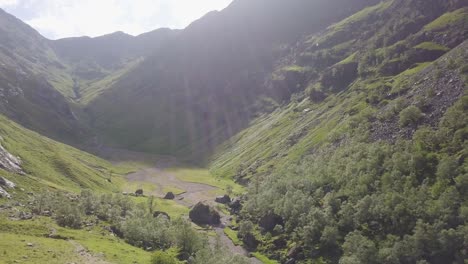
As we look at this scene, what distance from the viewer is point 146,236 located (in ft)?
372

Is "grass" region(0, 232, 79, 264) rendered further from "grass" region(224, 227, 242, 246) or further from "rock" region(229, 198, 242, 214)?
"rock" region(229, 198, 242, 214)

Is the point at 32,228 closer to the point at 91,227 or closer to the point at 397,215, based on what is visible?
the point at 91,227

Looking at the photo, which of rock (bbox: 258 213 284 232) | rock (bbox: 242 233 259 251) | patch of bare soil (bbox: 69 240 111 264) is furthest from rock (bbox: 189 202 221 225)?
patch of bare soil (bbox: 69 240 111 264)

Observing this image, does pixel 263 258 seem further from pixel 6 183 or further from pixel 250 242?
pixel 6 183

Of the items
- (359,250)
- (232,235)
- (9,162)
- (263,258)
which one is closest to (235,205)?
(232,235)

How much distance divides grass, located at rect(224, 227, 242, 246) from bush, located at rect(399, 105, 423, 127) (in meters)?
71.4

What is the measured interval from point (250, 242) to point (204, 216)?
34946 mm

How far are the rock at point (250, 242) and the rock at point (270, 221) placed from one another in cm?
836

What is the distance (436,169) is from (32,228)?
107895 mm

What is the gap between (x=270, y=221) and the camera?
141500mm

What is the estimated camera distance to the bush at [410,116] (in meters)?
134

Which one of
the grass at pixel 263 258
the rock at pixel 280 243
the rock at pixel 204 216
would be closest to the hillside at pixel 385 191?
the rock at pixel 280 243

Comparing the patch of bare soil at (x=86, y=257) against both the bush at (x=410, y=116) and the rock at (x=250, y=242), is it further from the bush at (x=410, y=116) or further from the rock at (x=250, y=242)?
the bush at (x=410, y=116)

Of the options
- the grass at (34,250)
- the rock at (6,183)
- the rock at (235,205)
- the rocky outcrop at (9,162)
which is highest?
the rocky outcrop at (9,162)
